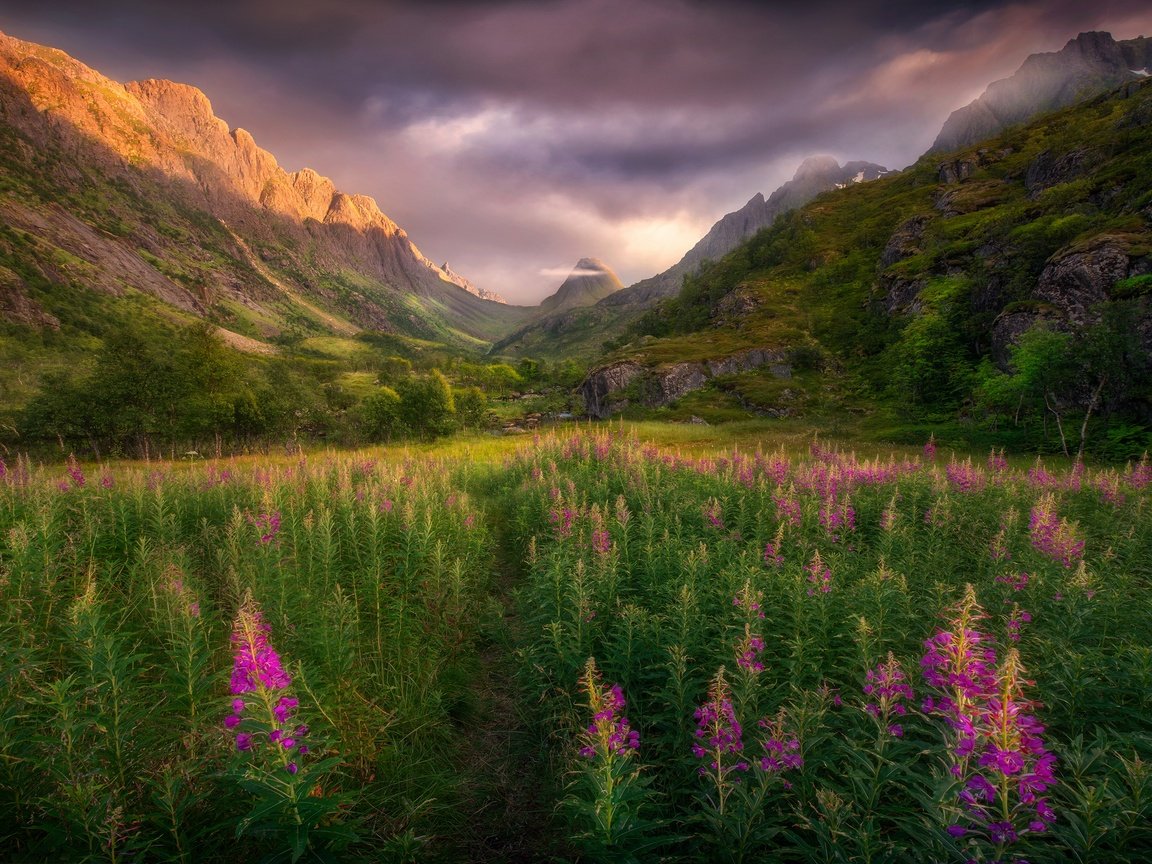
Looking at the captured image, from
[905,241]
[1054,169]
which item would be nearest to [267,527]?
[905,241]

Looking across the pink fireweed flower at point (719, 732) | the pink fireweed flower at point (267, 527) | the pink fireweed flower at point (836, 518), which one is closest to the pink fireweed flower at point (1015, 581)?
the pink fireweed flower at point (836, 518)

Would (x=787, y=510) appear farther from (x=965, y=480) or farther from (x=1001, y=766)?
(x=1001, y=766)

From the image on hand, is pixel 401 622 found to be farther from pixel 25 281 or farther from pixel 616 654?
pixel 25 281

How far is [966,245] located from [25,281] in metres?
192

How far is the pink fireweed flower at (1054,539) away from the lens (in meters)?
5.46

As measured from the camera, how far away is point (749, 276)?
86812 millimetres

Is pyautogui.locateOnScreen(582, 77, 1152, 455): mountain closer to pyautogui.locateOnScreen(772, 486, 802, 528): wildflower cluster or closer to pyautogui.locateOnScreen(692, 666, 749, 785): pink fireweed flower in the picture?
pyautogui.locateOnScreen(772, 486, 802, 528): wildflower cluster

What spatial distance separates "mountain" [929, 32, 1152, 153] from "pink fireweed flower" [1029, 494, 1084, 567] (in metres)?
235

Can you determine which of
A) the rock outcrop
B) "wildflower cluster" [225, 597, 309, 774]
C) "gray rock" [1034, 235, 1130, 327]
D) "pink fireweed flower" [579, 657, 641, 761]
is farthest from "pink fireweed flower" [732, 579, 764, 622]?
the rock outcrop

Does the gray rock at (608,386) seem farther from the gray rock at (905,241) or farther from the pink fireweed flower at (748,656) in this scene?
the pink fireweed flower at (748,656)

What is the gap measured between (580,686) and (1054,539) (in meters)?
6.35

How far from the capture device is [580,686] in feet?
13.8

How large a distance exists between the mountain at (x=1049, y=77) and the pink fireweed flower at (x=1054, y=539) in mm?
234713

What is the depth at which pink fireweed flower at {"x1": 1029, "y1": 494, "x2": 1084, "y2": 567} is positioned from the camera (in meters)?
5.46
